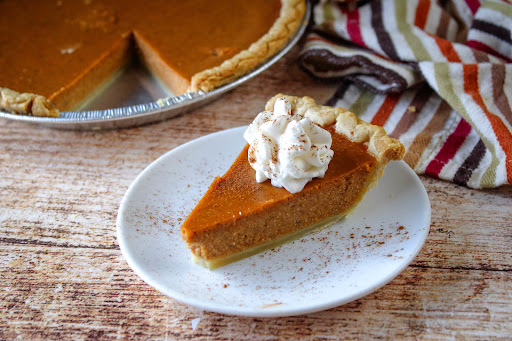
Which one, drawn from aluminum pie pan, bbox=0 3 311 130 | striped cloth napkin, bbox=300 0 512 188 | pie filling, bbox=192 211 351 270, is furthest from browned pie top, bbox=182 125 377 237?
aluminum pie pan, bbox=0 3 311 130

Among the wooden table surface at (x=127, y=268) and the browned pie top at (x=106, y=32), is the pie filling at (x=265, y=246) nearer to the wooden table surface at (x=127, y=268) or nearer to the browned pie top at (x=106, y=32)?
the wooden table surface at (x=127, y=268)

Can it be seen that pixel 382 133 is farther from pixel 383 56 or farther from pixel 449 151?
pixel 383 56

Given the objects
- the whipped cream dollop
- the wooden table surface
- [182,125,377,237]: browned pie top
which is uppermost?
the whipped cream dollop

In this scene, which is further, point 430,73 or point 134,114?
point 430,73

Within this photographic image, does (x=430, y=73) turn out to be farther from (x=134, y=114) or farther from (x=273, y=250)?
(x=134, y=114)

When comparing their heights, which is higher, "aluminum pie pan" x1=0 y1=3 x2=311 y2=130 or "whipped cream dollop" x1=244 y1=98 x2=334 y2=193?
"whipped cream dollop" x1=244 y1=98 x2=334 y2=193

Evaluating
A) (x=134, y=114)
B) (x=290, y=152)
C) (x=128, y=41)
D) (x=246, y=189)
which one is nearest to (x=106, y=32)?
(x=128, y=41)

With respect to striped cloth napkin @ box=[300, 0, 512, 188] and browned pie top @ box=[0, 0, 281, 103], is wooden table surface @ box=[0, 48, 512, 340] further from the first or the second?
browned pie top @ box=[0, 0, 281, 103]

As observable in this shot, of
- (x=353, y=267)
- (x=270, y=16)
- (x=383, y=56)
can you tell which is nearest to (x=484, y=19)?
(x=383, y=56)
